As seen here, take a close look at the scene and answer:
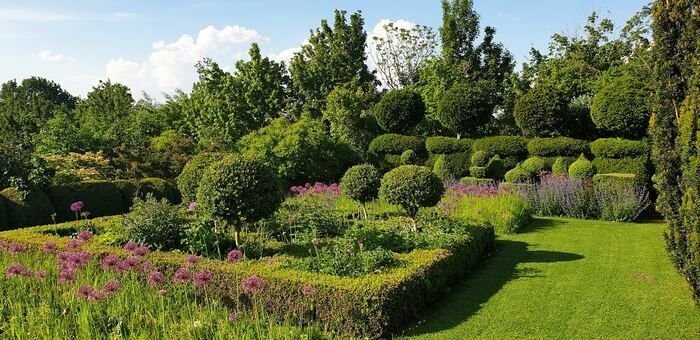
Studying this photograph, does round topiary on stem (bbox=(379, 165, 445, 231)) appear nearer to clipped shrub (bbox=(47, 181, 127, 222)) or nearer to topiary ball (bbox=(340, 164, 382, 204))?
topiary ball (bbox=(340, 164, 382, 204))

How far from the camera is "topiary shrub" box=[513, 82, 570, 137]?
15.0 meters

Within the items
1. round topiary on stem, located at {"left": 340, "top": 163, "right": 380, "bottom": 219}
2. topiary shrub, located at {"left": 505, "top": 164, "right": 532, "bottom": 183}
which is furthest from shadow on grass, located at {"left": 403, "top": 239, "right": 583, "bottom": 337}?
topiary shrub, located at {"left": 505, "top": 164, "right": 532, "bottom": 183}

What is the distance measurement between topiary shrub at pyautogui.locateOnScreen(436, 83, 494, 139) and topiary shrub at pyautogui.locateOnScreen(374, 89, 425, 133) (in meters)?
1.24

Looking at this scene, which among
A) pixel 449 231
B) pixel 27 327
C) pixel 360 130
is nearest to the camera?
pixel 27 327

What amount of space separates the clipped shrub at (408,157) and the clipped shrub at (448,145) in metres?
0.59

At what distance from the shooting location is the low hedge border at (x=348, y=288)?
5000 mm

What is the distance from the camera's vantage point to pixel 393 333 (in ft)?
17.0

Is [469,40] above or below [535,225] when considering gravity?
above

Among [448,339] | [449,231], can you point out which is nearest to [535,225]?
[449,231]

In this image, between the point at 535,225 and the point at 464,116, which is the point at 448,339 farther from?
the point at 464,116

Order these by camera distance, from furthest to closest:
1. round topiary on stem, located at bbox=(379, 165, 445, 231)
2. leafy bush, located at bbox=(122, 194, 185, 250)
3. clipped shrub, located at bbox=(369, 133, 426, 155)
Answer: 1. clipped shrub, located at bbox=(369, 133, 426, 155)
2. round topiary on stem, located at bbox=(379, 165, 445, 231)
3. leafy bush, located at bbox=(122, 194, 185, 250)

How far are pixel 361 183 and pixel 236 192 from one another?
3606 millimetres

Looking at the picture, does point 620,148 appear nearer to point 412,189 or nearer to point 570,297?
point 412,189

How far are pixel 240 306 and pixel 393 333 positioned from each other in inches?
68.8
